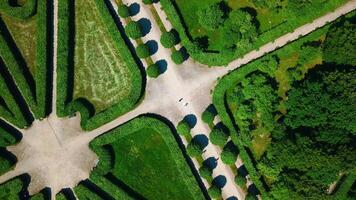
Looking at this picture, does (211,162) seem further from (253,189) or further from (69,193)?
(69,193)

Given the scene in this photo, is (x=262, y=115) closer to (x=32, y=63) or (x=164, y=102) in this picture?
(x=164, y=102)

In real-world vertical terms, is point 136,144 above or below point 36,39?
below

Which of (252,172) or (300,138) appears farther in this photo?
(252,172)

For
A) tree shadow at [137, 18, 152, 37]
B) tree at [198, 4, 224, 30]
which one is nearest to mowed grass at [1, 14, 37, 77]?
tree shadow at [137, 18, 152, 37]

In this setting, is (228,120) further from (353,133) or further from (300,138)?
(353,133)

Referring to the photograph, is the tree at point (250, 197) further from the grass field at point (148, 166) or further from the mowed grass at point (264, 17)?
the mowed grass at point (264, 17)

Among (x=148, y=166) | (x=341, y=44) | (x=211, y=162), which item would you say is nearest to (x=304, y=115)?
(x=341, y=44)

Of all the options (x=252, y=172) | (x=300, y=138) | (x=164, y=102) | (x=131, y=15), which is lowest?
(x=252, y=172)

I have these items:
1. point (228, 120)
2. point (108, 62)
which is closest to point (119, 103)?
point (108, 62)
